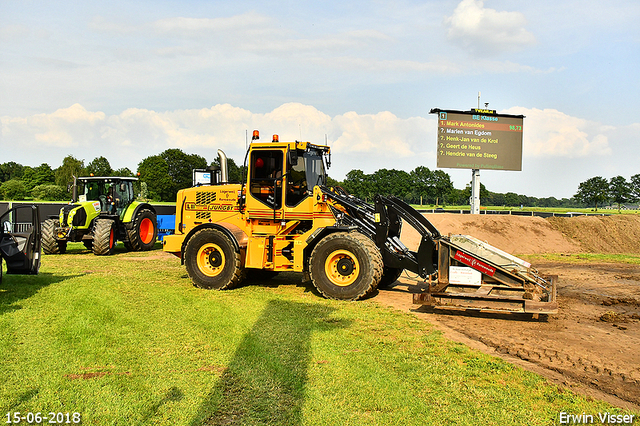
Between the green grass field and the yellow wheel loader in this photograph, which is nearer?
the green grass field

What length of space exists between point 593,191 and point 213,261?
63338 millimetres

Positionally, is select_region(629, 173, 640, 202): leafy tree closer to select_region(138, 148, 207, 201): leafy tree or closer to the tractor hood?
select_region(138, 148, 207, 201): leafy tree

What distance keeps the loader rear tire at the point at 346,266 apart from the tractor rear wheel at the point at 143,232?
9.91 meters

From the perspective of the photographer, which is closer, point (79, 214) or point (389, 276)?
point (389, 276)

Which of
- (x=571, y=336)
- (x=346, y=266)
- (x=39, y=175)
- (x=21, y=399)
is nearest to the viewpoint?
(x=21, y=399)

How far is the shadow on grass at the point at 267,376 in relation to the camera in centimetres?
427

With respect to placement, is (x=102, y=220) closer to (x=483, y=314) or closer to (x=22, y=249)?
(x=22, y=249)

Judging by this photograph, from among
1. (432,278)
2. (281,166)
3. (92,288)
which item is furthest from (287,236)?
(92,288)

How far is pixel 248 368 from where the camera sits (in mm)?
5395

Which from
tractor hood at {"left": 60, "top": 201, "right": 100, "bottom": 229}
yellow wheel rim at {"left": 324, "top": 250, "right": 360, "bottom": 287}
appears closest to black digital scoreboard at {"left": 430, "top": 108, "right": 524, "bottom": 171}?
tractor hood at {"left": 60, "top": 201, "right": 100, "bottom": 229}

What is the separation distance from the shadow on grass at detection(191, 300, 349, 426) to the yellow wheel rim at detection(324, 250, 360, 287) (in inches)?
59.3

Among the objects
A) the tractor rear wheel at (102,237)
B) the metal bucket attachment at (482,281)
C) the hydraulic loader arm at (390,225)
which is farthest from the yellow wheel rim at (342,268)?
the tractor rear wheel at (102,237)

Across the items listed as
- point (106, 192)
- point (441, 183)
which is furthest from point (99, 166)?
point (106, 192)

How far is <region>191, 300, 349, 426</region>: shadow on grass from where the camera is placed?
4266mm
